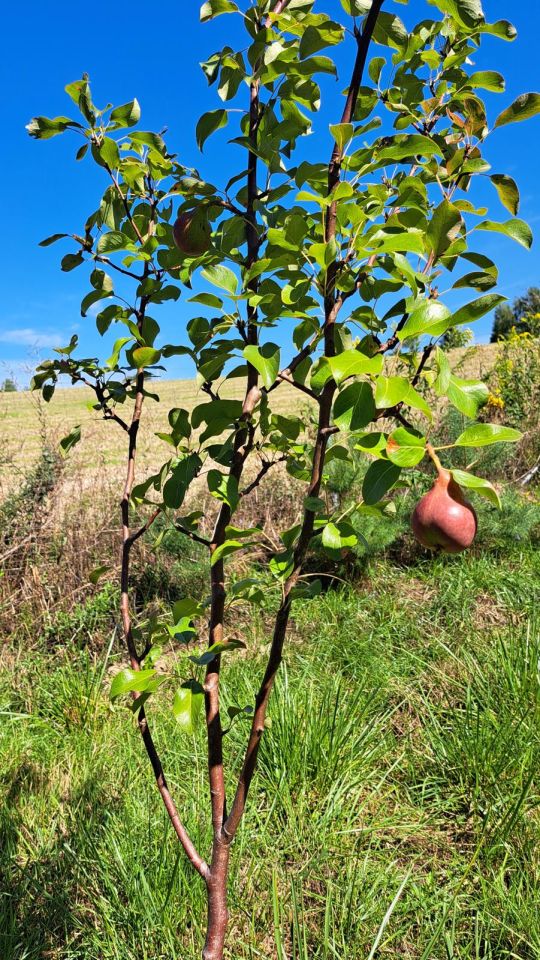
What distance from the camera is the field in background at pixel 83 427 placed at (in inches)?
172

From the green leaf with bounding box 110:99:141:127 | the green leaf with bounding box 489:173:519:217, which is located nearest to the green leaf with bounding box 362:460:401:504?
the green leaf with bounding box 489:173:519:217

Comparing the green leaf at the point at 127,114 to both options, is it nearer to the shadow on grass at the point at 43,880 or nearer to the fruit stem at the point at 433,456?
the fruit stem at the point at 433,456

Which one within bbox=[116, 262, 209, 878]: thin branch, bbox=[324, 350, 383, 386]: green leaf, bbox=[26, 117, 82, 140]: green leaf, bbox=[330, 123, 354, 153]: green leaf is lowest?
bbox=[116, 262, 209, 878]: thin branch

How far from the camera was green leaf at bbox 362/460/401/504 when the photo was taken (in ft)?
2.32

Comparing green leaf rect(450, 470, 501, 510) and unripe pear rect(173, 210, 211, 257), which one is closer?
green leaf rect(450, 470, 501, 510)

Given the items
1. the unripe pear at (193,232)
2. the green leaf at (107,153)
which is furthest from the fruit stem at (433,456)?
the green leaf at (107,153)

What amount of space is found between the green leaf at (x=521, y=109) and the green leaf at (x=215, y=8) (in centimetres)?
42

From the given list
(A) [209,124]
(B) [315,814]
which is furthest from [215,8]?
(B) [315,814]

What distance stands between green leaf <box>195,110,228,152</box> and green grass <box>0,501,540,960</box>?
124 cm

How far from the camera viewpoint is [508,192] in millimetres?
851

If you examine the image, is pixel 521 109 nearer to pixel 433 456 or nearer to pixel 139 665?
pixel 433 456

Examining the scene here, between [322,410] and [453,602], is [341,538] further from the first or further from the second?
[453,602]

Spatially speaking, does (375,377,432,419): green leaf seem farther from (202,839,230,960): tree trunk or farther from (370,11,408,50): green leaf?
(202,839,230,960): tree trunk

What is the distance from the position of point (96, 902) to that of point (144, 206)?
1.61 m
